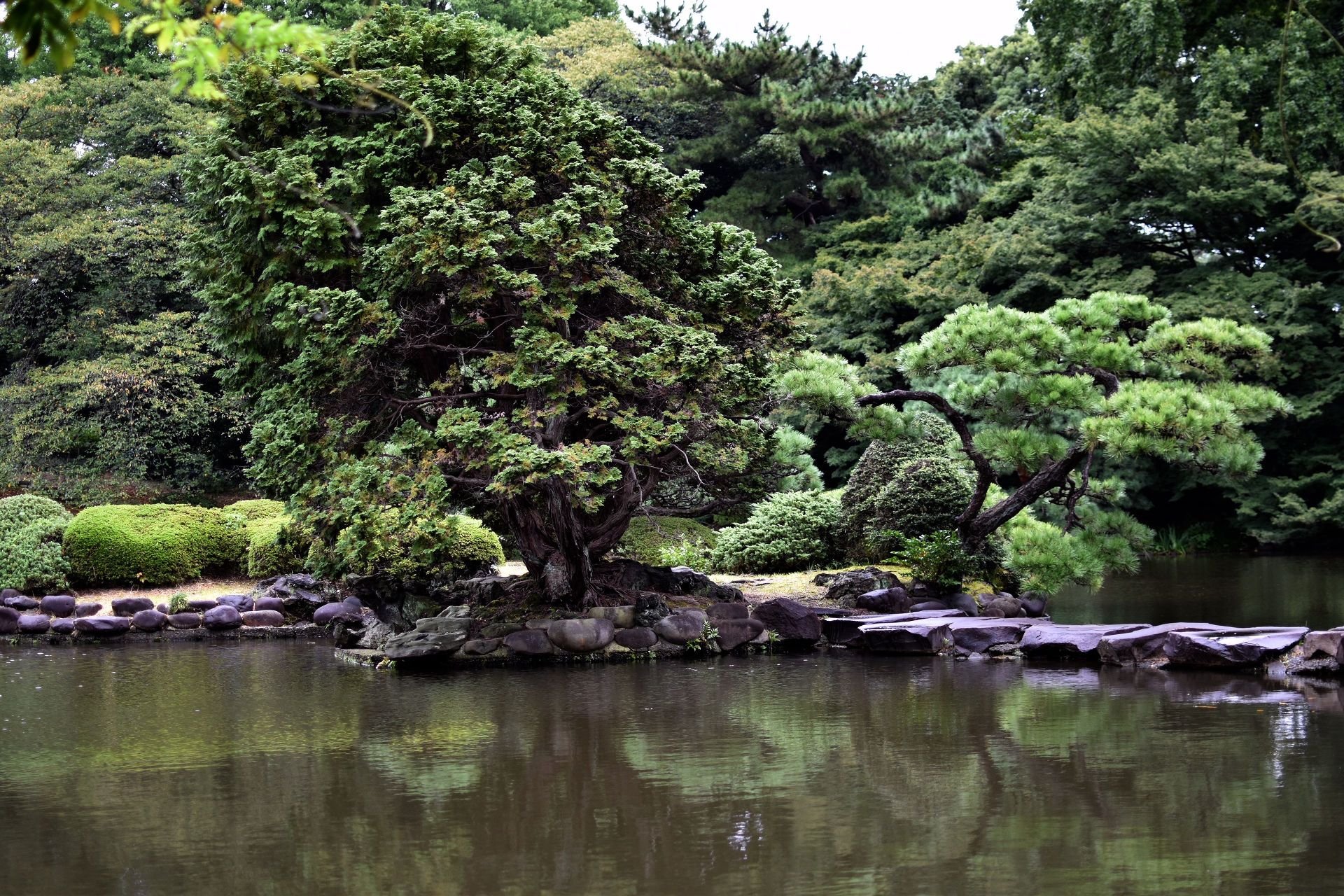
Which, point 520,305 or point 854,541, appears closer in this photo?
point 520,305

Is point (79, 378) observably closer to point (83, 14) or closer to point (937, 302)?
point (937, 302)

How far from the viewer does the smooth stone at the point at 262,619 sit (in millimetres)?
13438

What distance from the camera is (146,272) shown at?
2255 centimetres

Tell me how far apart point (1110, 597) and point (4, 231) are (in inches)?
793

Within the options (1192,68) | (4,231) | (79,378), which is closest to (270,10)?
(4,231)

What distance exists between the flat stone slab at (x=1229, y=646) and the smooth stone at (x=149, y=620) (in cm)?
994

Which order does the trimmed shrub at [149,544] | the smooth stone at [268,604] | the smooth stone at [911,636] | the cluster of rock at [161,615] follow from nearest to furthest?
the smooth stone at [911,636], the cluster of rock at [161,615], the smooth stone at [268,604], the trimmed shrub at [149,544]

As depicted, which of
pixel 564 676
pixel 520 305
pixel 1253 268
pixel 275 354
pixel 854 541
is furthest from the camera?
pixel 1253 268

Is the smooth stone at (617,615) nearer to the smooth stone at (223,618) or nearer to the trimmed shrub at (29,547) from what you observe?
the smooth stone at (223,618)

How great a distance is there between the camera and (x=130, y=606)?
44.0 ft

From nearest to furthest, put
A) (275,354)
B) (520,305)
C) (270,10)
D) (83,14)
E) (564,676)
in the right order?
(83,14) < (564,676) < (520,305) < (275,354) < (270,10)

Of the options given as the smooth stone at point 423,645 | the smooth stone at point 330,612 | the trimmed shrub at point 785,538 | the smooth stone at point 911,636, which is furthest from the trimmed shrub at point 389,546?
the trimmed shrub at point 785,538

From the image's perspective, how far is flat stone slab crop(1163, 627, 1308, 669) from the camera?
8.87 m

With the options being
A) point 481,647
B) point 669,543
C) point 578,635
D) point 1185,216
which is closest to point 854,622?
point 578,635
